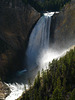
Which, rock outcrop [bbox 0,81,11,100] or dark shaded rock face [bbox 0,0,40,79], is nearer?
rock outcrop [bbox 0,81,11,100]

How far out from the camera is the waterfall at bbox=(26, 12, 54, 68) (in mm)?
44188

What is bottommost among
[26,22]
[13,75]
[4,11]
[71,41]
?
[13,75]

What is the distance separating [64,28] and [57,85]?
75.9ft

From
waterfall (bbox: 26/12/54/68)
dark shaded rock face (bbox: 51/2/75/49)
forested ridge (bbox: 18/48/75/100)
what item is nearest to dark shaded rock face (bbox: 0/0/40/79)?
waterfall (bbox: 26/12/54/68)

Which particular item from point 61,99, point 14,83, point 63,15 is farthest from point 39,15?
point 61,99

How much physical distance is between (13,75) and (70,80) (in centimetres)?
1924

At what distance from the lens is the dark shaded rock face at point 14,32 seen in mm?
38969

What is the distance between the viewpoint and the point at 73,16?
37.7 meters

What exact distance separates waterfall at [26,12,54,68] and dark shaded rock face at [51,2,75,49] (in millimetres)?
1967

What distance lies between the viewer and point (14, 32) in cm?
4450

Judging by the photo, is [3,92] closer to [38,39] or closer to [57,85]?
[57,85]

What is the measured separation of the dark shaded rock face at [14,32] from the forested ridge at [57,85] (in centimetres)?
1698

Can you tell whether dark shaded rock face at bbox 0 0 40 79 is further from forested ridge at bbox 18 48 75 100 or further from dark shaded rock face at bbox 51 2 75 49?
forested ridge at bbox 18 48 75 100

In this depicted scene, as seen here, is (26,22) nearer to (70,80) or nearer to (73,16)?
(73,16)
